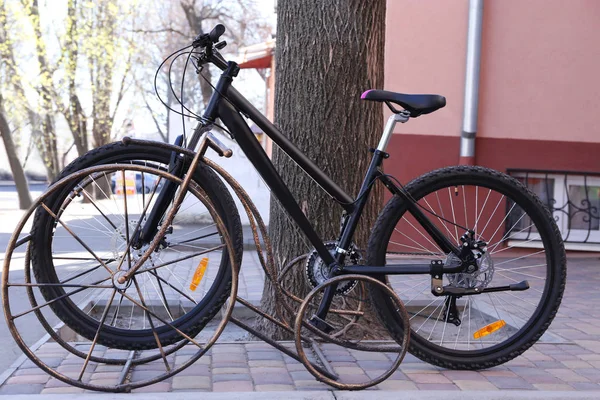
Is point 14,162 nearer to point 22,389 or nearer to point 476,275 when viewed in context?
point 22,389

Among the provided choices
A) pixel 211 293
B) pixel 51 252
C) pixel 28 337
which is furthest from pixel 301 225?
pixel 28 337

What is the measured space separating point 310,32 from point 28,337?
9.72 feet

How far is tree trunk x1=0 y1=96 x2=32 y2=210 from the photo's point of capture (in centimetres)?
2136

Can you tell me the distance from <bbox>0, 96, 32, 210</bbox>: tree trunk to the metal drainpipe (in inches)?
572

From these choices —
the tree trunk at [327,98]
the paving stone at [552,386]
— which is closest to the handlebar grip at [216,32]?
the tree trunk at [327,98]

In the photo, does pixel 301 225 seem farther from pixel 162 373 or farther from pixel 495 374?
pixel 495 374

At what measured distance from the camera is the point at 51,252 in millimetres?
3326

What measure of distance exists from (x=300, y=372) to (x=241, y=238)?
2.44ft

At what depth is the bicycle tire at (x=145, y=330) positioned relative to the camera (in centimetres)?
328

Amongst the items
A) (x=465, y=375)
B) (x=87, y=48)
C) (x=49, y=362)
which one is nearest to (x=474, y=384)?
(x=465, y=375)

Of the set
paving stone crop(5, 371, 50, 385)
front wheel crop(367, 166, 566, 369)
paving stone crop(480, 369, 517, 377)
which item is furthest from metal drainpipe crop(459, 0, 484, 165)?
paving stone crop(5, 371, 50, 385)

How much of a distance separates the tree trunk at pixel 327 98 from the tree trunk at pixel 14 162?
18424mm

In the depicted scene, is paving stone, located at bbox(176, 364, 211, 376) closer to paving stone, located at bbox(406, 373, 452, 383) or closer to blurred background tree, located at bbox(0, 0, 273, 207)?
paving stone, located at bbox(406, 373, 452, 383)

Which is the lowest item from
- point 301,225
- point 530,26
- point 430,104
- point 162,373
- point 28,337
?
point 28,337
